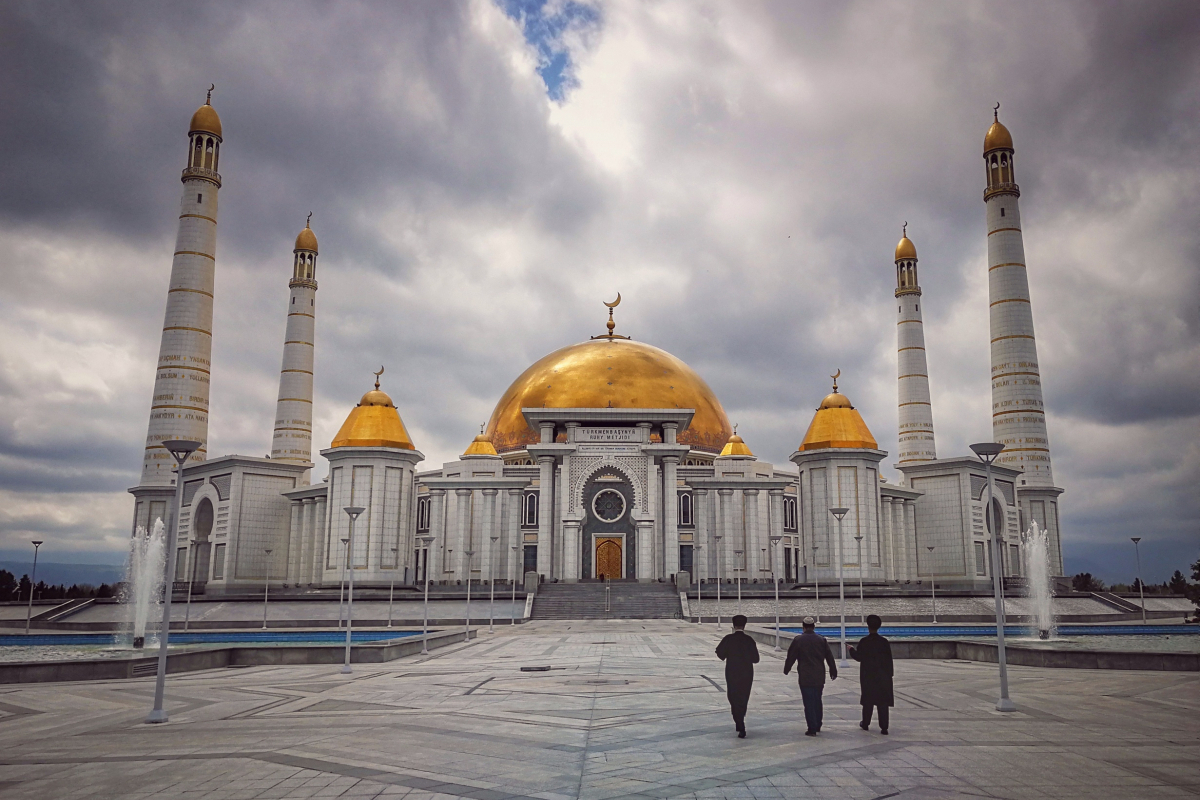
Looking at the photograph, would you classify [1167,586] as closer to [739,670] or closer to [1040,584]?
[1040,584]

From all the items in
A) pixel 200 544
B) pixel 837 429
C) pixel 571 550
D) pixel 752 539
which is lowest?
pixel 571 550

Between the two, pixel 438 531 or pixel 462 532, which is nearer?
pixel 462 532

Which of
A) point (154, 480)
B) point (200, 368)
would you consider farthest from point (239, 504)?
point (200, 368)

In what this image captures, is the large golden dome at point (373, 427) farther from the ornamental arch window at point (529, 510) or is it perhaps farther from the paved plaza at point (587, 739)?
the paved plaza at point (587, 739)

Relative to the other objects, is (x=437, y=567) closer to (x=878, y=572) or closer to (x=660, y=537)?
(x=660, y=537)

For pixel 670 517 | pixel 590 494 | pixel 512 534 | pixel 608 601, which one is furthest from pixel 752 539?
pixel 608 601

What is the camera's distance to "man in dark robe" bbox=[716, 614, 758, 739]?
9.34 metres

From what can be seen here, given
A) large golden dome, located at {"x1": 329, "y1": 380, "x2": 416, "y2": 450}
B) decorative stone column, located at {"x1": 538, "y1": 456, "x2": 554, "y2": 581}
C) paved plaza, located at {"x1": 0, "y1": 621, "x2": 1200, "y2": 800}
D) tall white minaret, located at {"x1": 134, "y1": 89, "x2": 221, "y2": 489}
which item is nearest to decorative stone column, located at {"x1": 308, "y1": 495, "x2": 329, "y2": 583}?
large golden dome, located at {"x1": 329, "y1": 380, "x2": 416, "y2": 450}

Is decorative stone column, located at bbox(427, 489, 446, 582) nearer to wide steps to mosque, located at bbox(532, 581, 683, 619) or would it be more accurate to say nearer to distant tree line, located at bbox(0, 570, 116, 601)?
wide steps to mosque, located at bbox(532, 581, 683, 619)

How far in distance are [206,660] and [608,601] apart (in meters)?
20.6

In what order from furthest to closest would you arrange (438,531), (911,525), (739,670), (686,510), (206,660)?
(911,525) → (438,531) → (686,510) → (206,660) → (739,670)

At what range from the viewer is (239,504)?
158ft

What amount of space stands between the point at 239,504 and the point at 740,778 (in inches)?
1781

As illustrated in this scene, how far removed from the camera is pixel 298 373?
179ft
